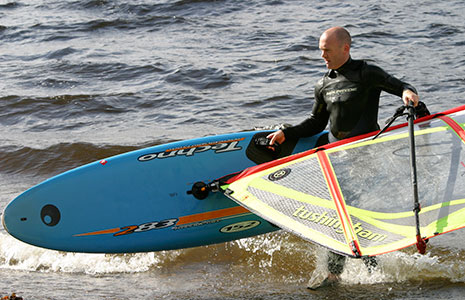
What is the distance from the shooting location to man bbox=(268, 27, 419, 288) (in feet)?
14.9

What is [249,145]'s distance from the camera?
555cm

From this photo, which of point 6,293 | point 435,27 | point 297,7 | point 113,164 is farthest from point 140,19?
point 6,293

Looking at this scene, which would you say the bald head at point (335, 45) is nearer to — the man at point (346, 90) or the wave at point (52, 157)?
the man at point (346, 90)

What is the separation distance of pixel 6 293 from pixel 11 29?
1321cm

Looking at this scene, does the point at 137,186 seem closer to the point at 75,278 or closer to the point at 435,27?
the point at 75,278

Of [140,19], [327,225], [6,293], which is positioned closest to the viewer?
[327,225]

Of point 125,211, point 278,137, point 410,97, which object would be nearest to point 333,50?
point 410,97

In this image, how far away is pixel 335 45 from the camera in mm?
4535

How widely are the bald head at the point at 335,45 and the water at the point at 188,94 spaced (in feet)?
5.32

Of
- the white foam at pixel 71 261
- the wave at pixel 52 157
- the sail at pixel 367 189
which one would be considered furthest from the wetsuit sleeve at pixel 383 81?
the wave at pixel 52 157

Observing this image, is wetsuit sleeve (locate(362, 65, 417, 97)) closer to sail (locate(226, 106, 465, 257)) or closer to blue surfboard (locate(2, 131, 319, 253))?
sail (locate(226, 106, 465, 257))

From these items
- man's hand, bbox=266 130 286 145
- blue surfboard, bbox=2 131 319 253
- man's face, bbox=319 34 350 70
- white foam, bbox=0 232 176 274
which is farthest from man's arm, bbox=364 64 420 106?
white foam, bbox=0 232 176 274

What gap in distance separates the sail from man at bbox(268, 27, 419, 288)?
0.16 m

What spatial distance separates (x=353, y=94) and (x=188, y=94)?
21.5 ft
